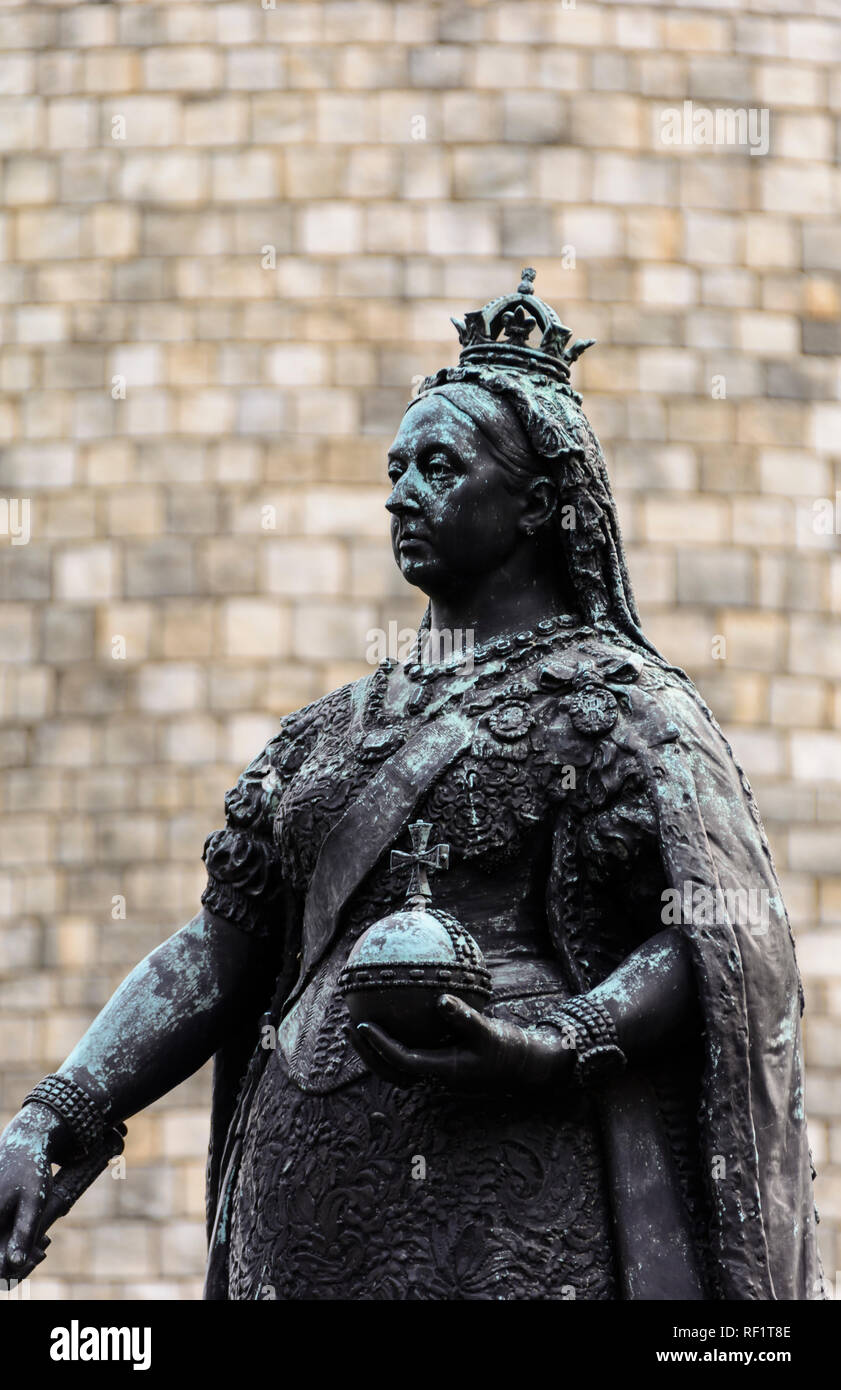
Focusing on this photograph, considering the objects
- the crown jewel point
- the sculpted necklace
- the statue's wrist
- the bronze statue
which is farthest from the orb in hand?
the crown jewel point

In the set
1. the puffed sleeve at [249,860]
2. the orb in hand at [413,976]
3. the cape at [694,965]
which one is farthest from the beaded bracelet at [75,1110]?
the orb in hand at [413,976]

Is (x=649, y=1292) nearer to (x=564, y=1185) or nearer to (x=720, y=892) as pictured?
(x=564, y=1185)

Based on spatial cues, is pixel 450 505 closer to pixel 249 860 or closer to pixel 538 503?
pixel 538 503

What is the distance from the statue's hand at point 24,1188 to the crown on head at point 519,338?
1728mm

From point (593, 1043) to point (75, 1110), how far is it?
1.07 metres

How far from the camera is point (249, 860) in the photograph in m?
6.86

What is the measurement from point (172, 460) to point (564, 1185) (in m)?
12.0

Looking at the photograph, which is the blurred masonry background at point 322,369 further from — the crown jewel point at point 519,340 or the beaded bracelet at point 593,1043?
the beaded bracelet at point 593,1043

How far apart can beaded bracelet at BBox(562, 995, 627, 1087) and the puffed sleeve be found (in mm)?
Result: 864

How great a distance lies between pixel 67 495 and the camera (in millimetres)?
18047

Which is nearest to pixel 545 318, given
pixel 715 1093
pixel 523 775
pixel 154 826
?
pixel 523 775

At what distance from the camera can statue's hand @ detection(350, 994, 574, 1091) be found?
601 centimetres

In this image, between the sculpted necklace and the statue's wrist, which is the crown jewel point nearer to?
the sculpted necklace

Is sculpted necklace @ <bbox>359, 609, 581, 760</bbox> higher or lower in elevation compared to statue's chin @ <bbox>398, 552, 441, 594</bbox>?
lower
